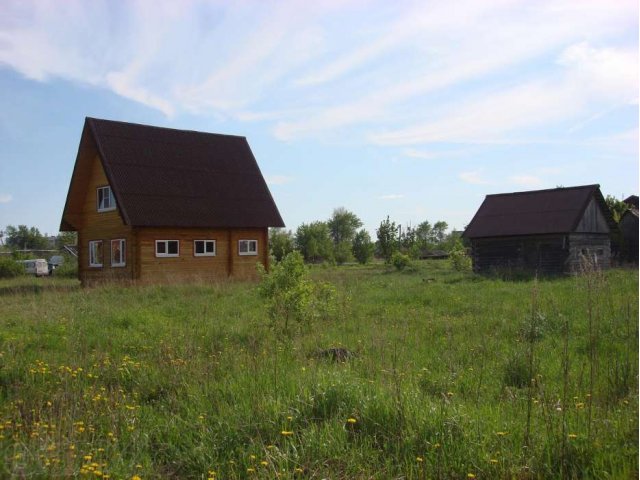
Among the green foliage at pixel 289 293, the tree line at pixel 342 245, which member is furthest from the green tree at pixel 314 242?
the green foliage at pixel 289 293

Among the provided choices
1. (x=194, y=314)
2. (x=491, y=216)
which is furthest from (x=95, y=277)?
(x=491, y=216)

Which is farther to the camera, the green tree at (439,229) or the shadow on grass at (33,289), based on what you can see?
the green tree at (439,229)

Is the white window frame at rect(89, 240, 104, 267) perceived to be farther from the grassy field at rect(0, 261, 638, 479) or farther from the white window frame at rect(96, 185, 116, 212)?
the grassy field at rect(0, 261, 638, 479)

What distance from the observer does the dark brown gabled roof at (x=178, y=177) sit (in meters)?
25.1

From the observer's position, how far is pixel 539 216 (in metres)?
29.9

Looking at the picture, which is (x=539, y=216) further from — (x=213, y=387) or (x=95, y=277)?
(x=213, y=387)

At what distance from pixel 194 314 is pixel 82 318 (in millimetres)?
2369

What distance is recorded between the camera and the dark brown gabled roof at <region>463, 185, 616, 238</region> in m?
28.8

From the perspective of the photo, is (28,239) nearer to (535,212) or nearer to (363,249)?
(363,249)

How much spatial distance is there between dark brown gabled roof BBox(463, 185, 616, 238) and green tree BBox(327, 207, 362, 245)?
200 ft

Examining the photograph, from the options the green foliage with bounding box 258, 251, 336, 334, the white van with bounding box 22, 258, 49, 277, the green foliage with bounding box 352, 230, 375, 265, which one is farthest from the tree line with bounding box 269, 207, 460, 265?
the green foliage with bounding box 258, 251, 336, 334

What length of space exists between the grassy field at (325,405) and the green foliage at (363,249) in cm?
4988

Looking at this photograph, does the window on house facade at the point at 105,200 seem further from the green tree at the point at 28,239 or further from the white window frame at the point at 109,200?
the green tree at the point at 28,239

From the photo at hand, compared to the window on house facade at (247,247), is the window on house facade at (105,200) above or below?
above
